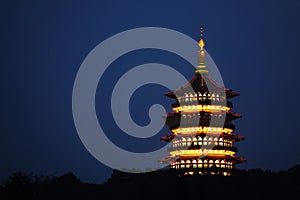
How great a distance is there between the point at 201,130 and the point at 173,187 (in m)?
15.9

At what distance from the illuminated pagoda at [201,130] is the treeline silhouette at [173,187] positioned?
2790 mm

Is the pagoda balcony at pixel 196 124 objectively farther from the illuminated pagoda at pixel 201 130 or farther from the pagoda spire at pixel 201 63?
the pagoda spire at pixel 201 63

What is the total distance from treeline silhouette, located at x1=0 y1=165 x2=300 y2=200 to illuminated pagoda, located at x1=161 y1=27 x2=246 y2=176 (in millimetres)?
2790

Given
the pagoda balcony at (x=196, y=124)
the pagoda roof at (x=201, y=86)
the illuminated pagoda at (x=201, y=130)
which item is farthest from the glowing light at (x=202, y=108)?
the pagoda roof at (x=201, y=86)

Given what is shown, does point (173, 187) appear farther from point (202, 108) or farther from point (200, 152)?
point (202, 108)

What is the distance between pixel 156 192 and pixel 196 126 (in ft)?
60.9

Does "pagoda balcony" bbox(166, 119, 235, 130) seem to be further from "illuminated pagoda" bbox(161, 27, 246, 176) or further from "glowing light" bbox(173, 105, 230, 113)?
"glowing light" bbox(173, 105, 230, 113)

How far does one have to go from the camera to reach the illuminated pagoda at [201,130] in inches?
3654

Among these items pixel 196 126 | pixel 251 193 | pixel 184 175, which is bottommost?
pixel 251 193

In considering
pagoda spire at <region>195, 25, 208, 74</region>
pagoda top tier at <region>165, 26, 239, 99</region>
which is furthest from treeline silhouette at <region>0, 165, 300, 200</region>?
pagoda spire at <region>195, 25, 208, 74</region>

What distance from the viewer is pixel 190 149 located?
9331cm

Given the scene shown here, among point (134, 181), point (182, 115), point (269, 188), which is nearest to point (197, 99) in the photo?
point (182, 115)

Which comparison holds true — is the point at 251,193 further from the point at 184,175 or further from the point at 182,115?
the point at 182,115

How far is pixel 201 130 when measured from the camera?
94.2 meters
